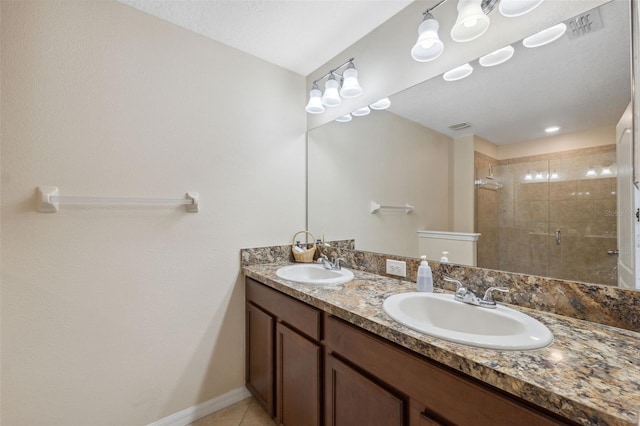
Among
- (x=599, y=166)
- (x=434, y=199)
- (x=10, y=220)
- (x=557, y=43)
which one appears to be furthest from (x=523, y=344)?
(x=10, y=220)

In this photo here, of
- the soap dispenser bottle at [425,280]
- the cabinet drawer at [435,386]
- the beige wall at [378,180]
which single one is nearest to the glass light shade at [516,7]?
the beige wall at [378,180]

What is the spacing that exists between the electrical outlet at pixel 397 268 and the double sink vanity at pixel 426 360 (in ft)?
0.17

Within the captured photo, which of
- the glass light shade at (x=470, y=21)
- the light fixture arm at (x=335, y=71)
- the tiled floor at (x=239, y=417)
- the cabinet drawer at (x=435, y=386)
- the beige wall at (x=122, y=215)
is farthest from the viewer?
the light fixture arm at (x=335, y=71)

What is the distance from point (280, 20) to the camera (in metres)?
1.61

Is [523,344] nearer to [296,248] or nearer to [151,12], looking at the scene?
[296,248]

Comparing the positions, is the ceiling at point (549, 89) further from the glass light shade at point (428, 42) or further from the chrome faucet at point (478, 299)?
the chrome faucet at point (478, 299)

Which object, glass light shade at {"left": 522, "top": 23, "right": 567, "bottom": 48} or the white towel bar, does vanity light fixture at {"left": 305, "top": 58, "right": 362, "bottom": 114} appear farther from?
the white towel bar

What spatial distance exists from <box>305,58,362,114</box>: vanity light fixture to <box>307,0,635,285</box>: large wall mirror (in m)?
0.25

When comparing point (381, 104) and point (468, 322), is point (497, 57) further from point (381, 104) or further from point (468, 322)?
point (468, 322)

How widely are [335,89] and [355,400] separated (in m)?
1.74

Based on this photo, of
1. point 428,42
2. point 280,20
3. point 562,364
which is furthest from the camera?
point 280,20

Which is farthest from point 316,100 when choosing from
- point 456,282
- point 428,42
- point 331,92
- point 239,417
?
point 239,417

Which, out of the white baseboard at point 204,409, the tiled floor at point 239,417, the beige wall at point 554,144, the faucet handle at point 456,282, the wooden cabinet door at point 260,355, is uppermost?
the beige wall at point 554,144

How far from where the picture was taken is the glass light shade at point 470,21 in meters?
1.15
